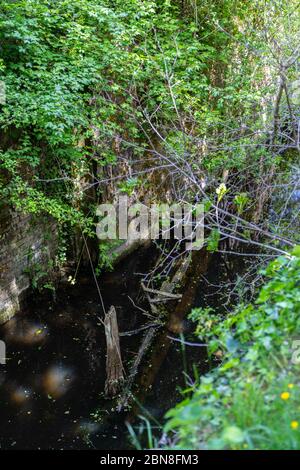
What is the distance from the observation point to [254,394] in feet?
7.39

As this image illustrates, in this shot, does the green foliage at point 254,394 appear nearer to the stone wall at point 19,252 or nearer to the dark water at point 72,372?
the dark water at point 72,372

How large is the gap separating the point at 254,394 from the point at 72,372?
13.9ft

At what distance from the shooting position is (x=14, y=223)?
6.83 meters

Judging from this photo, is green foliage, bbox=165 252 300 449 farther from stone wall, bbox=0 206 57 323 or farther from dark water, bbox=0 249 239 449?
stone wall, bbox=0 206 57 323

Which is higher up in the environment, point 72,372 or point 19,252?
point 19,252

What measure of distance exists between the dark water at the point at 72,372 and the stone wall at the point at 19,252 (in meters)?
0.35

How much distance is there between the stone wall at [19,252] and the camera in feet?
22.0

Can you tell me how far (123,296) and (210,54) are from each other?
4.96 m

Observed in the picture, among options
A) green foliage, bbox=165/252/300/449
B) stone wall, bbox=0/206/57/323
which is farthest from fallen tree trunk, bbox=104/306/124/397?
green foliage, bbox=165/252/300/449

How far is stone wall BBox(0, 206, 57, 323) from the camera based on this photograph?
6695mm

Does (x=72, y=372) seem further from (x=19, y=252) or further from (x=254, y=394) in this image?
(x=254, y=394)

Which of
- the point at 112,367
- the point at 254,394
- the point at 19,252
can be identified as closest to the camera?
the point at 254,394

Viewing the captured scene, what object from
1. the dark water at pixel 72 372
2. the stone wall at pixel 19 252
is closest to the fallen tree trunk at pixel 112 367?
the dark water at pixel 72 372

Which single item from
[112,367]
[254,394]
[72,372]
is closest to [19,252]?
[72,372]
